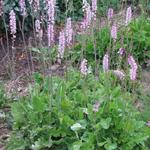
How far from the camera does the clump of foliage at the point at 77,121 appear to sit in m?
3.63

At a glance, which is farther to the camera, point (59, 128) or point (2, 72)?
point (2, 72)

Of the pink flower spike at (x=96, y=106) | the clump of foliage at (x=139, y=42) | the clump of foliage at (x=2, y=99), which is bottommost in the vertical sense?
the clump of foliage at (x=2, y=99)

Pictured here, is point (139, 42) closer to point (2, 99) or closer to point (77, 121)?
point (2, 99)

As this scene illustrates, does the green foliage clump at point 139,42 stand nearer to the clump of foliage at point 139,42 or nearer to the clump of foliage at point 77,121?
the clump of foliage at point 139,42

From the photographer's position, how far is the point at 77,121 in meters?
3.71

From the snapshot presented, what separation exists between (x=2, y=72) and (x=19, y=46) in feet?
2.38

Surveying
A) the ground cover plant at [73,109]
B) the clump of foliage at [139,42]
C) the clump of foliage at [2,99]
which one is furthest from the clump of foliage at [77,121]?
the clump of foliage at [139,42]

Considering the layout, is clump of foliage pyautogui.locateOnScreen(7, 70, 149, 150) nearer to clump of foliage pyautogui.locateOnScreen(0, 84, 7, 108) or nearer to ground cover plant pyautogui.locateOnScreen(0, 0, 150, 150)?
ground cover plant pyautogui.locateOnScreen(0, 0, 150, 150)

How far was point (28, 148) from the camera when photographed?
384 cm

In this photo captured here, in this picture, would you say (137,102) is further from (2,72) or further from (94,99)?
(2,72)

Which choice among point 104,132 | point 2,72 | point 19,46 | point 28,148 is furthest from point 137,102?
point 19,46

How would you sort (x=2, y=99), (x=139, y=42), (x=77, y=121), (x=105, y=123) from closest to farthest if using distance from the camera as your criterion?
1. (x=105, y=123)
2. (x=77, y=121)
3. (x=2, y=99)
4. (x=139, y=42)

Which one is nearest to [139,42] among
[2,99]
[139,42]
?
[139,42]

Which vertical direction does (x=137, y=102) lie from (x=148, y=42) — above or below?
below
